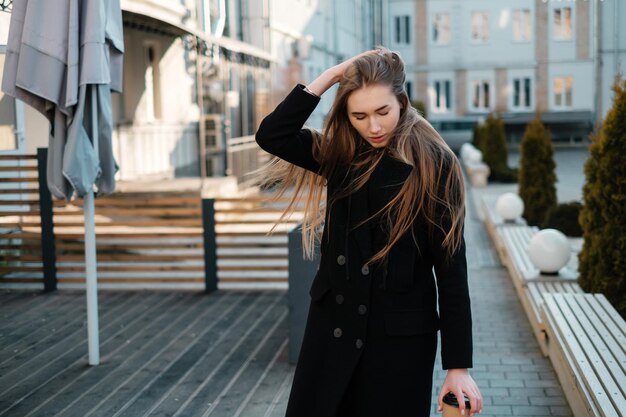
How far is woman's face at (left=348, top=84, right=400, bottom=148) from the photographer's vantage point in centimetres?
267

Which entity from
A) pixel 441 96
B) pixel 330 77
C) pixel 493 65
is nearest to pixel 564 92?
pixel 493 65

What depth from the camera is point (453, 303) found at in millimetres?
2711

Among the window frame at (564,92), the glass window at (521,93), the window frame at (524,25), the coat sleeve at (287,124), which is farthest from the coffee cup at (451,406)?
the glass window at (521,93)

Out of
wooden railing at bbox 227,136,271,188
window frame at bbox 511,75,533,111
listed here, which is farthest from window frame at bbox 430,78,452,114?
wooden railing at bbox 227,136,271,188

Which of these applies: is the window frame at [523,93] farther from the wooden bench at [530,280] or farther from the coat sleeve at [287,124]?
the coat sleeve at [287,124]

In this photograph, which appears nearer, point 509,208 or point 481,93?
point 509,208

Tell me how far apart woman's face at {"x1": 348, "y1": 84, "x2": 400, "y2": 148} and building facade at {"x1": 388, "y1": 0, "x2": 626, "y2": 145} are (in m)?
28.9

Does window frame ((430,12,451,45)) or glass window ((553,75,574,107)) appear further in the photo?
window frame ((430,12,451,45))

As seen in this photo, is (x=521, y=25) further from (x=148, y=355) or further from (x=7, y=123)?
(x=148, y=355)

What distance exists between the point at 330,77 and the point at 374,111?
0.22m

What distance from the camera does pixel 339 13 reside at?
32.0 m

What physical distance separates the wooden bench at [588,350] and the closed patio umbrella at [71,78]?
300 centimetres

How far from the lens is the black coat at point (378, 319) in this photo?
268 centimetres

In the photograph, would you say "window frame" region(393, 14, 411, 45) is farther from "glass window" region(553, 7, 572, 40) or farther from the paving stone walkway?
the paving stone walkway
